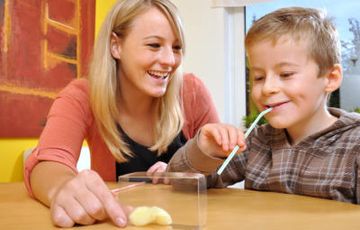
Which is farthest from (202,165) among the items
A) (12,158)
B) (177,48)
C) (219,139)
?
(12,158)

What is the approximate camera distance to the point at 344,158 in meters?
0.96

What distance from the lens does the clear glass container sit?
664 millimetres

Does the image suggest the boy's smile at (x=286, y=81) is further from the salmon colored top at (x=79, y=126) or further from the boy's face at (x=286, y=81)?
the salmon colored top at (x=79, y=126)

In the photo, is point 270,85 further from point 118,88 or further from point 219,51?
point 219,51

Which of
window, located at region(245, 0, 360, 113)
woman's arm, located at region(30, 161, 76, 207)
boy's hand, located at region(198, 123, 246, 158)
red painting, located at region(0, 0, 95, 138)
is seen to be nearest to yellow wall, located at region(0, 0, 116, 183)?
red painting, located at region(0, 0, 95, 138)

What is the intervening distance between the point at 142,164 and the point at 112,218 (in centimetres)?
66

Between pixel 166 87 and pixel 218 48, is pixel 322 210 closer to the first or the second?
pixel 166 87

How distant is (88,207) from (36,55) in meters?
1.60

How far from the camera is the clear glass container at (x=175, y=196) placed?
0.66 metres

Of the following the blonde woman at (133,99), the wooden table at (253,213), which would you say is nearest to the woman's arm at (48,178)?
the wooden table at (253,213)

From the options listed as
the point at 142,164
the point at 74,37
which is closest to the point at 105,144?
the point at 142,164

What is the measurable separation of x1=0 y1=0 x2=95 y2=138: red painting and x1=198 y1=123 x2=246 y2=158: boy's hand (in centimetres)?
130

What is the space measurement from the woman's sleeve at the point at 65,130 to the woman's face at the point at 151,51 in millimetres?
161

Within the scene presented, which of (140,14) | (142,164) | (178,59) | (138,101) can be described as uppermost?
(140,14)
